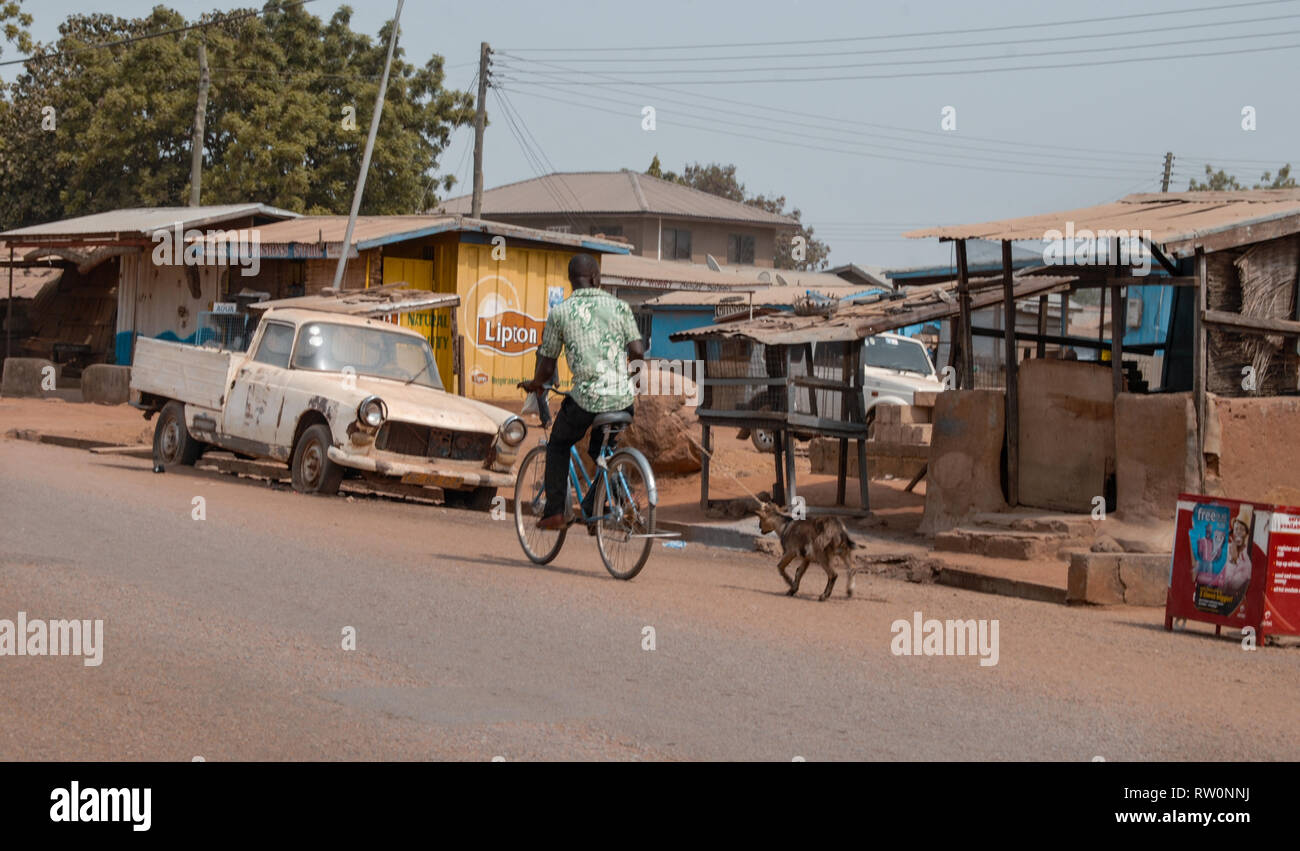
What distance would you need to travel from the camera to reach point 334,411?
1504cm

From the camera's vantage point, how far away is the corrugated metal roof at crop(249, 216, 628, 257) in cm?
2612

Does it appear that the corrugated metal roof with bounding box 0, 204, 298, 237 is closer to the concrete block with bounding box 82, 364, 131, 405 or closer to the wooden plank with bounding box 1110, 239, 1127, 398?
the concrete block with bounding box 82, 364, 131, 405

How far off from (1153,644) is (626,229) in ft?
154

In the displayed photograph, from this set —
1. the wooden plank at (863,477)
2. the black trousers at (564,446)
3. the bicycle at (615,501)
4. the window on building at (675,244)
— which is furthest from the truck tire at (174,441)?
the window on building at (675,244)

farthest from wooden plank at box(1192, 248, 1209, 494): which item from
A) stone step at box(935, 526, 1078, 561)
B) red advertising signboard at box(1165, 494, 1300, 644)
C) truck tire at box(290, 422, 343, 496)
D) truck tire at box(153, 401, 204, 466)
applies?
truck tire at box(153, 401, 204, 466)

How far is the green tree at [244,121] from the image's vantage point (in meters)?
44.0

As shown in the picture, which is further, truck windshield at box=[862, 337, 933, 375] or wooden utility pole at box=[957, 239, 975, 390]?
truck windshield at box=[862, 337, 933, 375]

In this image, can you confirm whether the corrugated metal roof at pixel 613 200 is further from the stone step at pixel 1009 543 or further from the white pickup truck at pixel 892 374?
the stone step at pixel 1009 543

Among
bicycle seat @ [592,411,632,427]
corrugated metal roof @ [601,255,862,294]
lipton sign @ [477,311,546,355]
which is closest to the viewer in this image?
bicycle seat @ [592,411,632,427]

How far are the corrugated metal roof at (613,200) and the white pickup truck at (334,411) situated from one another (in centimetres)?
3683

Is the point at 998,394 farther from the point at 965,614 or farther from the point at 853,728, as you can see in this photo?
the point at 853,728

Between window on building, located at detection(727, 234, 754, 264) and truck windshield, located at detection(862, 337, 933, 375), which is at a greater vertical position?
window on building, located at detection(727, 234, 754, 264)

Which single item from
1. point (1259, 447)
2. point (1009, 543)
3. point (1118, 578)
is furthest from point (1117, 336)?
point (1118, 578)

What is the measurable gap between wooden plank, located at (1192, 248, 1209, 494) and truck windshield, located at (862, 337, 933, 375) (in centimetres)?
1250
